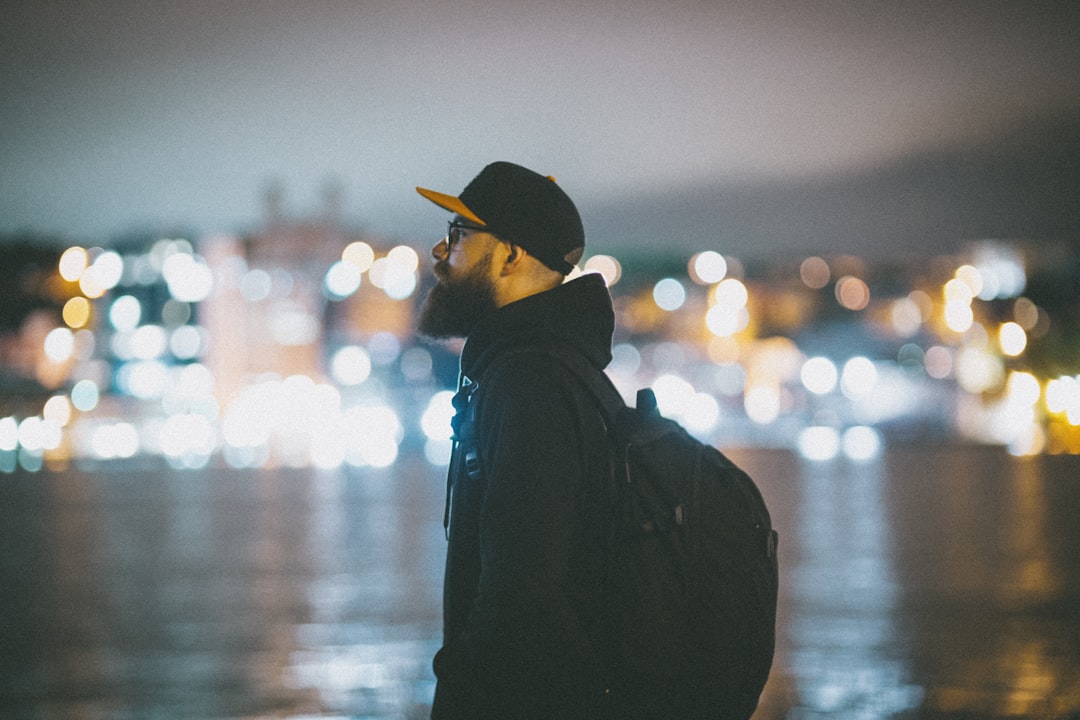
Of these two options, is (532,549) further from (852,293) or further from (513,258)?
(852,293)

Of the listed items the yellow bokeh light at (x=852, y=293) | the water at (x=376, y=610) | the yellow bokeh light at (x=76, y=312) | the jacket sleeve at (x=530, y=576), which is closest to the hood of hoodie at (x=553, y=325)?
the jacket sleeve at (x=530, y=576)

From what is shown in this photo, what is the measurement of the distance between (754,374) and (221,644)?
77.1 meters

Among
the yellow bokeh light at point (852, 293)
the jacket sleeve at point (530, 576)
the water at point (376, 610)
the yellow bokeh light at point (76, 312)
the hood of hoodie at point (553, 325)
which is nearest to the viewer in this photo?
the jacket sleeve at point (530, 576)

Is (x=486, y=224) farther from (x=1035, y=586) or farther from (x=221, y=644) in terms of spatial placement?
(x=1035, y=586)

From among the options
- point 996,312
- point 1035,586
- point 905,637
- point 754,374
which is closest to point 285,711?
point 905,637

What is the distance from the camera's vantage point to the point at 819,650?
6016mm

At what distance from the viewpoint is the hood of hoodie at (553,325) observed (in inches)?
72.1

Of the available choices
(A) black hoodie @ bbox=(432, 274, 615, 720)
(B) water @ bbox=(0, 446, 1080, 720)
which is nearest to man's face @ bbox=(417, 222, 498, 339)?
(A) black hoodie @ bbox=(432, 274, 615, 720)

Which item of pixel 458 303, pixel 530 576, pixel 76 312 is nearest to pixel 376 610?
pixel 458 303

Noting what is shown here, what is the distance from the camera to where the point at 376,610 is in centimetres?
721

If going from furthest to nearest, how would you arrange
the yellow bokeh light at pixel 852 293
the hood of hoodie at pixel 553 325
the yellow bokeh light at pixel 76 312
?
the yellow bokeh light at pixel 852 293 < the yellow bokeh light at pixel 76 312 < the hood of hoodie at pixel 553 325

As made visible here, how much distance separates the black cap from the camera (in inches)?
74.2

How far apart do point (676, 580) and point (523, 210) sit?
67 centimetres

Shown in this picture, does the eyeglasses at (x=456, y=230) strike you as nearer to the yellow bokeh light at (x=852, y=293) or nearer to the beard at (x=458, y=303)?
the beard at (x=458, y=303)
